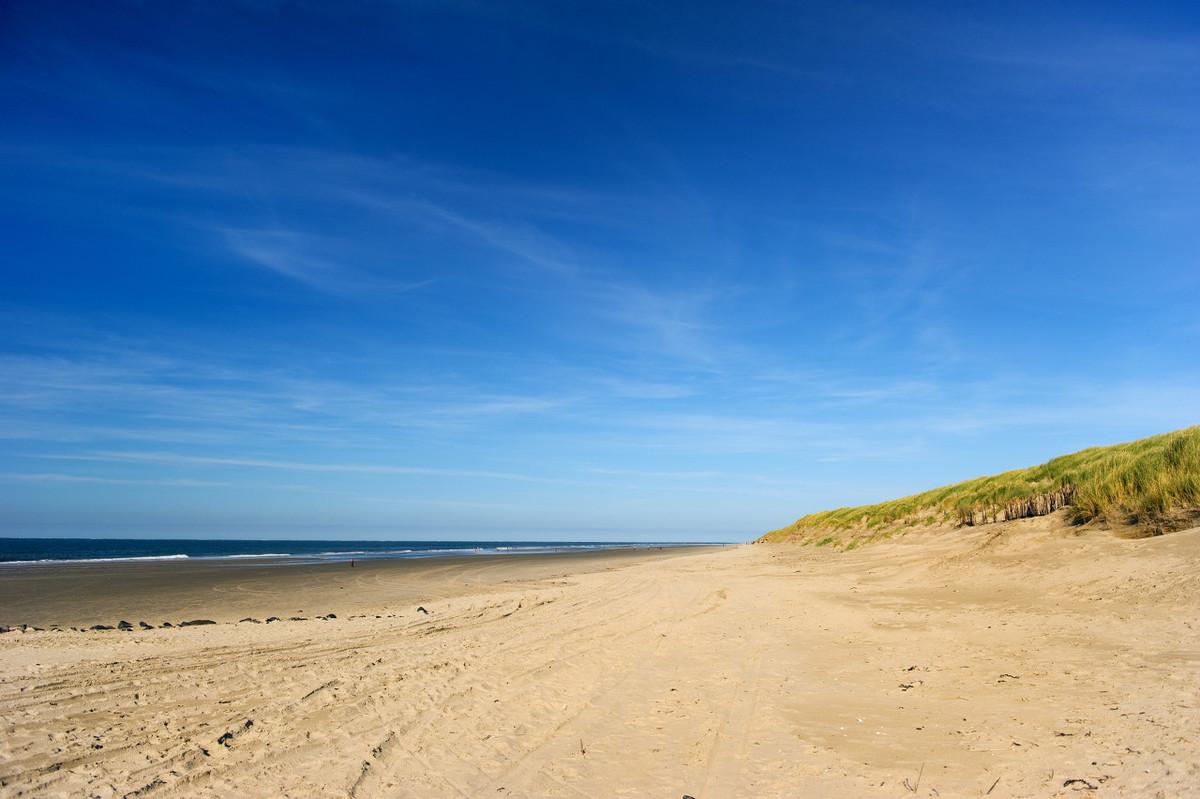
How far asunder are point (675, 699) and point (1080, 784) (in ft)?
12.8

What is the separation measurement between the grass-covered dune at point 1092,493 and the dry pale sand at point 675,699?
137cm

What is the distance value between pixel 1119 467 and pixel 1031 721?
1175 cm

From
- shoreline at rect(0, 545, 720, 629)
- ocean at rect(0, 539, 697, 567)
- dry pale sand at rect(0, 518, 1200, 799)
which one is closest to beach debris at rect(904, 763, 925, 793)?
dry pale sand at rect(0, 518, 1200, 799)

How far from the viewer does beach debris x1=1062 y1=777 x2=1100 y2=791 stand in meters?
4.20

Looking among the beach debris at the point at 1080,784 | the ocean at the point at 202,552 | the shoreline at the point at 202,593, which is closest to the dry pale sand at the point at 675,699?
the beach debris at the point at 1080,784

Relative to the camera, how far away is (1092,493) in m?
14.0

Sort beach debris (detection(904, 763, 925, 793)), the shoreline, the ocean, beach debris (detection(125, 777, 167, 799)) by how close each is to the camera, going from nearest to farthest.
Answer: beach debris (detection(904, 763, 925, 793)) < beach debris (detection(125, 777, 167, 799)) < the shoreline < the ocean

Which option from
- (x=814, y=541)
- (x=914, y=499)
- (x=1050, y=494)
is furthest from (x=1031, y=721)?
(x=814, y=541)

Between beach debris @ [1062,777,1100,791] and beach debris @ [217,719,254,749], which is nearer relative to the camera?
beach debris @ [1062,777,1100,791]

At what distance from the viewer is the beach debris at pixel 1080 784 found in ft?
13.8

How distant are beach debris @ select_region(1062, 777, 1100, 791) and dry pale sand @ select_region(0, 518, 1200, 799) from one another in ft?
0.06

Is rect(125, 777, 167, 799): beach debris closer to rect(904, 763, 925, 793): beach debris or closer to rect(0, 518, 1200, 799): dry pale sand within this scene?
rect(0, 518, 1200, 799): dry pale sand

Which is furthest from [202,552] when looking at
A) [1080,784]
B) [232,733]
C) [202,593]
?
[1080,784]

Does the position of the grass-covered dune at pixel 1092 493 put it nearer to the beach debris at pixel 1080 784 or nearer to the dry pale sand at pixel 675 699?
the dry pale sand at pixel 675 699
